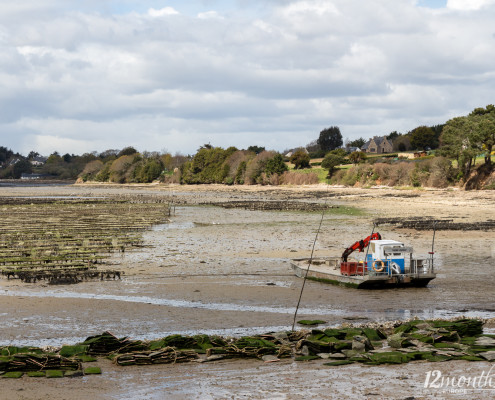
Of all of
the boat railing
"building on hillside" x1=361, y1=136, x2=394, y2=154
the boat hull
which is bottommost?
A: the boat hull

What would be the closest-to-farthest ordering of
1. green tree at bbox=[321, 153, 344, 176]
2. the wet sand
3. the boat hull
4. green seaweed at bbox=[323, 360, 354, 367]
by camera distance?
1. the wet sand
2. green seaweed at bbox=[323, 360, 354, 367]
3. the boat hull
4. green tree at bbox=[321, 153, 344, 176]

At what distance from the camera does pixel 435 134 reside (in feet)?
472

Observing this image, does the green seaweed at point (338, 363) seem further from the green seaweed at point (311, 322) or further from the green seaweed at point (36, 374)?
the green seaweed at point (36, 374)

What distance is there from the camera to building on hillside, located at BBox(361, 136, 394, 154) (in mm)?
161700

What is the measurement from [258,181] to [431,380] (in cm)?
12342

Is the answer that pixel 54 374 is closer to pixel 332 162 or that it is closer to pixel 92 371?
pixel 92 371

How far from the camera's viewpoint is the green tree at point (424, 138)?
463ft

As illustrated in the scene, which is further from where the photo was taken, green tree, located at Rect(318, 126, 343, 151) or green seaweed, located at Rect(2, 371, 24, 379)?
green tree, located at Rect(318, 126, 343, 151)

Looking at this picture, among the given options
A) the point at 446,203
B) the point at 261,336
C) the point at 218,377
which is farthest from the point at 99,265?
the point at 446,203

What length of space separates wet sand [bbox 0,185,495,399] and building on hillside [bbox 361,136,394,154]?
121 m

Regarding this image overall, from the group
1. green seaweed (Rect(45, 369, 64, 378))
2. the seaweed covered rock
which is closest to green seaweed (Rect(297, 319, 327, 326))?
the seaweed covered rock

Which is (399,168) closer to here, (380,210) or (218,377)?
(380,210)

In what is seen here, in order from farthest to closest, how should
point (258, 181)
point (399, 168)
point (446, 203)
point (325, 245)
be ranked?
point (258, 181)
point (399, 168)
point (446, 203)
point (325, 245)

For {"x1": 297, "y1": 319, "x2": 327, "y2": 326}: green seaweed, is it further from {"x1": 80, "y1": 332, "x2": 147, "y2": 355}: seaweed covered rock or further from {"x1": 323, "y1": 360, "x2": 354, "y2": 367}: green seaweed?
{"x1": 80, "y1": 332, "x2": 147, "y2": 355}: seaweed covered rock
